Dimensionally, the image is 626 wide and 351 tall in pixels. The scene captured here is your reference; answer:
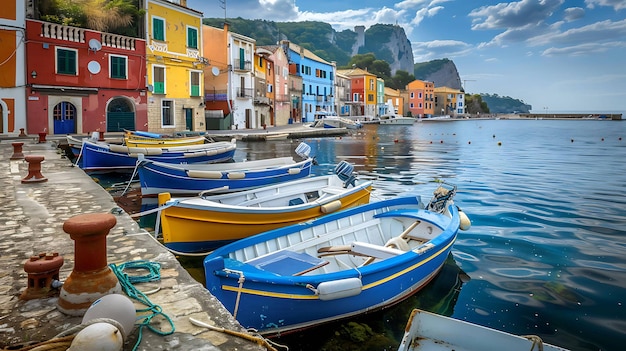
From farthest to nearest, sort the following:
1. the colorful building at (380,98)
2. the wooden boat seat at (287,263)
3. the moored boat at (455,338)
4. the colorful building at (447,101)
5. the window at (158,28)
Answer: the colorful building at (447,101)
the colorful building at (380,98)
the window at (158,28)
the wooden boat seat at (287,263)
the moored boat at (455,338)

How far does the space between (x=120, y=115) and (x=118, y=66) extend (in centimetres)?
328

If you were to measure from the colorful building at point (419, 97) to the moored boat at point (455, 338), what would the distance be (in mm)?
110126

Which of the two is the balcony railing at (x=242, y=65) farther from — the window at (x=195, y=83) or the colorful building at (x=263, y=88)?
the window at (x=195, y=83)

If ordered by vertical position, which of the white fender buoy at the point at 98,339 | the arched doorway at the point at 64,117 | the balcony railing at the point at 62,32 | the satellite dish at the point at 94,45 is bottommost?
the white fender buoy at the point at 98,339

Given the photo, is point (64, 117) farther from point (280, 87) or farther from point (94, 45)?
point (280, 87)

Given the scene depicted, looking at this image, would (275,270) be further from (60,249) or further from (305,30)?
(305,30)

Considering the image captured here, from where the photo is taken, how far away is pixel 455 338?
3.83 meters

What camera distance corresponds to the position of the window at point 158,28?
32.3m

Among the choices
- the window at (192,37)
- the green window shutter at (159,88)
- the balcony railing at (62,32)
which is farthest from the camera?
the window at (192,37)

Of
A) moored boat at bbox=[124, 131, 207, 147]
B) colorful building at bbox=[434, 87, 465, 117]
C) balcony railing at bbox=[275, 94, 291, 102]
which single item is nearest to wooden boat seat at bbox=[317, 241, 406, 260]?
moored boat at bbox=[124, 131, 207, 147]

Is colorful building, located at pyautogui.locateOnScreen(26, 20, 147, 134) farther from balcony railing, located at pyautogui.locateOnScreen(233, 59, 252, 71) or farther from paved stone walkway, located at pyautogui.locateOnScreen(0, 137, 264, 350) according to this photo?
paved stone walkway, located at pyautogui.locateOnScreen(0, 137, 264, 350)

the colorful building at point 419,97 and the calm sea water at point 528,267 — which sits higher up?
the colorful building at point 419,97

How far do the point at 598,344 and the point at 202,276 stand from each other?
20.0 feet

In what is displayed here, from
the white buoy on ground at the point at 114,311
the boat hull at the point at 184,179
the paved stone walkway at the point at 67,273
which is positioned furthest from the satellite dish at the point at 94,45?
the white buoy on ground at the point at 114,311
